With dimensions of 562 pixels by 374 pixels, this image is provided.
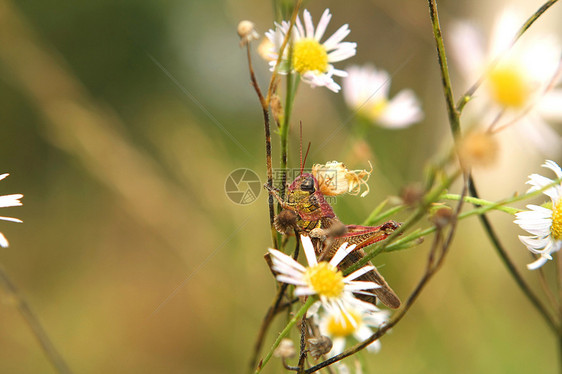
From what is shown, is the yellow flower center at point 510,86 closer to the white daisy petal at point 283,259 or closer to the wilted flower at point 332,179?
the wilted flower at point 332,179

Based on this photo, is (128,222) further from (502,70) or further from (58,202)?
(502,70)

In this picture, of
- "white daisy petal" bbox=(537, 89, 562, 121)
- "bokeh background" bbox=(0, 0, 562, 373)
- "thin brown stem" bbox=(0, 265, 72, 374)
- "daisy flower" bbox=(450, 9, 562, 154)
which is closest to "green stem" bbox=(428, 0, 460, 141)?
"daisy flower" bbox=(450, 9, 562, 154)

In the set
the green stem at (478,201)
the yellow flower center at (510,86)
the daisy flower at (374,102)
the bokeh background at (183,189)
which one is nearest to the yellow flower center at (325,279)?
the green stem at (478,201)

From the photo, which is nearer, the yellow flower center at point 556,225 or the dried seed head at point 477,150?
the dried seed head at point 477,150

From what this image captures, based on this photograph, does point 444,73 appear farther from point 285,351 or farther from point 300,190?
point 285,351

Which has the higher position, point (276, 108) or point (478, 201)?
point (276, 108)

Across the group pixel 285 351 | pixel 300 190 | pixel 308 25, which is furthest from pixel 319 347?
pixel 308 25
